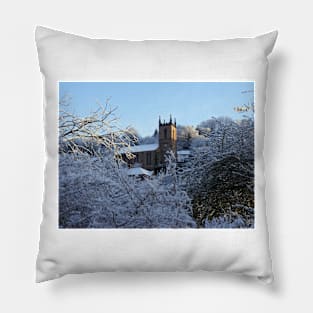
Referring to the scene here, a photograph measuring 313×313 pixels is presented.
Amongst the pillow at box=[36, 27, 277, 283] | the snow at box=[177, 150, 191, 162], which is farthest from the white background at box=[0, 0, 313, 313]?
the snow at box=[177, 150, 191, 162]

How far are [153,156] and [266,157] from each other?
28cm

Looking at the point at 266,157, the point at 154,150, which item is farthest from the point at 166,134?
the point at 266,157

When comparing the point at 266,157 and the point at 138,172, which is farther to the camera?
the point at 266,157

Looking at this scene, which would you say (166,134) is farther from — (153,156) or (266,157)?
(266,157)

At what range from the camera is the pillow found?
1.25 m

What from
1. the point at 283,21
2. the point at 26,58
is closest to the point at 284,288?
the point at 283,21

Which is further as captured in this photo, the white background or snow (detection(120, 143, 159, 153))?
the white background

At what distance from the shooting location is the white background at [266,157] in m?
1.38

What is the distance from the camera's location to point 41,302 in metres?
1.37

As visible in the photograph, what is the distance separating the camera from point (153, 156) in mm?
1279

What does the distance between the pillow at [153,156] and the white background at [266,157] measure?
4.6 inches

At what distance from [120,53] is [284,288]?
0.66 m

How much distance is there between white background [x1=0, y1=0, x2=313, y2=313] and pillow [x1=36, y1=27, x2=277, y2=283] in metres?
0.12

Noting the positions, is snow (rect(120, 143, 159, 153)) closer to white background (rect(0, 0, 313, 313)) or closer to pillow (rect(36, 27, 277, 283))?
pillow (rect(36, 27, 277, 283))
